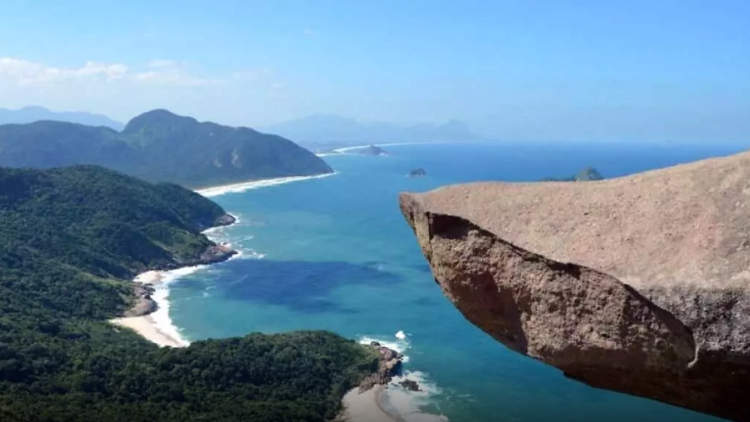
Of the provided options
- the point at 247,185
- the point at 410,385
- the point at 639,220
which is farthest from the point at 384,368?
the point at 247,185

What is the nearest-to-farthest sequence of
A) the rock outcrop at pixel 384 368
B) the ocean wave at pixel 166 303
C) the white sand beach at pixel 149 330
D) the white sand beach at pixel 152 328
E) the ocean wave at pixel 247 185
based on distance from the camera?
the rock outcrop at pixel 384 368
the white sand beach at pixel 149 330
the white sand beach at pixel 152 328
the ocean wave at pixel 166 303
the ocean wave at pixel 247 185

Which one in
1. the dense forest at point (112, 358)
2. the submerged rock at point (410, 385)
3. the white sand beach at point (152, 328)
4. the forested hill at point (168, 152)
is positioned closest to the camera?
the dense forest at point (112, 358)

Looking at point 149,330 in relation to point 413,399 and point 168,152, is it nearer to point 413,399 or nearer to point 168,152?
point 413,399

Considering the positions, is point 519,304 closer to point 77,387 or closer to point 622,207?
point 622,207

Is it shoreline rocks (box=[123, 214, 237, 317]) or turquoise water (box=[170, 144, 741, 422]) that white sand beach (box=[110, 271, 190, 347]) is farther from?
turquoise water (box=[170, 144, 741, 422])

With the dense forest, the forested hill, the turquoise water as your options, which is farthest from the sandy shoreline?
the forested hill

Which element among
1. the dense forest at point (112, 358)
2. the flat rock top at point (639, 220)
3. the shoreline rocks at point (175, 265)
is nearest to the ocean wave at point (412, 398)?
the dense forest at point (112, 358)

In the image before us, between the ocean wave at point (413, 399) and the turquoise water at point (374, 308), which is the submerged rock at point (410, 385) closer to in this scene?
the ocean wave at point (413, 399)
